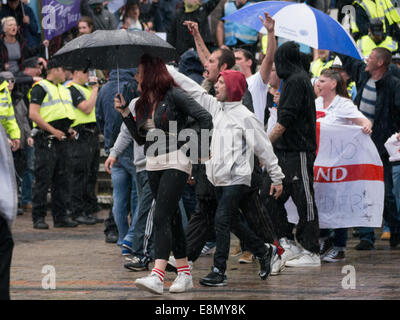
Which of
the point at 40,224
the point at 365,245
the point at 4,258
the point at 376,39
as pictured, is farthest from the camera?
the point at 40,224

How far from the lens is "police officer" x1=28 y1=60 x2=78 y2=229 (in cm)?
1355

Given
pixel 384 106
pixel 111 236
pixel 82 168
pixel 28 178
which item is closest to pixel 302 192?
pixel 384 106

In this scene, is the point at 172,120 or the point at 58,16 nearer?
the point at 172,120

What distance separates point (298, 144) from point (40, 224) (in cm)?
540

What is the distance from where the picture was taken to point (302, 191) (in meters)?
9.52

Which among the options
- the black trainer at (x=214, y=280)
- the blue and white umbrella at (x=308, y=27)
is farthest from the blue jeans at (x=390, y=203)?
the black trainer at (x=214, y=280)

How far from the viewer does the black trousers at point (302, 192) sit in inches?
374

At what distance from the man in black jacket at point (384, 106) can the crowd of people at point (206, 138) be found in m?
0.01

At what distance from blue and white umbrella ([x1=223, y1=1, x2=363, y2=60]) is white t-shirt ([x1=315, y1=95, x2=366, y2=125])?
79 centimetres

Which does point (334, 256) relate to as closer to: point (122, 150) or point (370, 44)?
point (122, 150)

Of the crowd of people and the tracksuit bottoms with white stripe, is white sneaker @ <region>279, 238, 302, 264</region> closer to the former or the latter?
the crowd of people

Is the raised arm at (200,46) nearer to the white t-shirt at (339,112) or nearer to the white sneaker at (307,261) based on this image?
the white t-shirt at (339,112)

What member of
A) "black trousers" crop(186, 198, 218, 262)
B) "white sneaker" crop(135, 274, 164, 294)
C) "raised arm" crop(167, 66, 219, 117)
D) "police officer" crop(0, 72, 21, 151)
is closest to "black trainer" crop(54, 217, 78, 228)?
"police officer" crop(0, 72, 21, 151)
